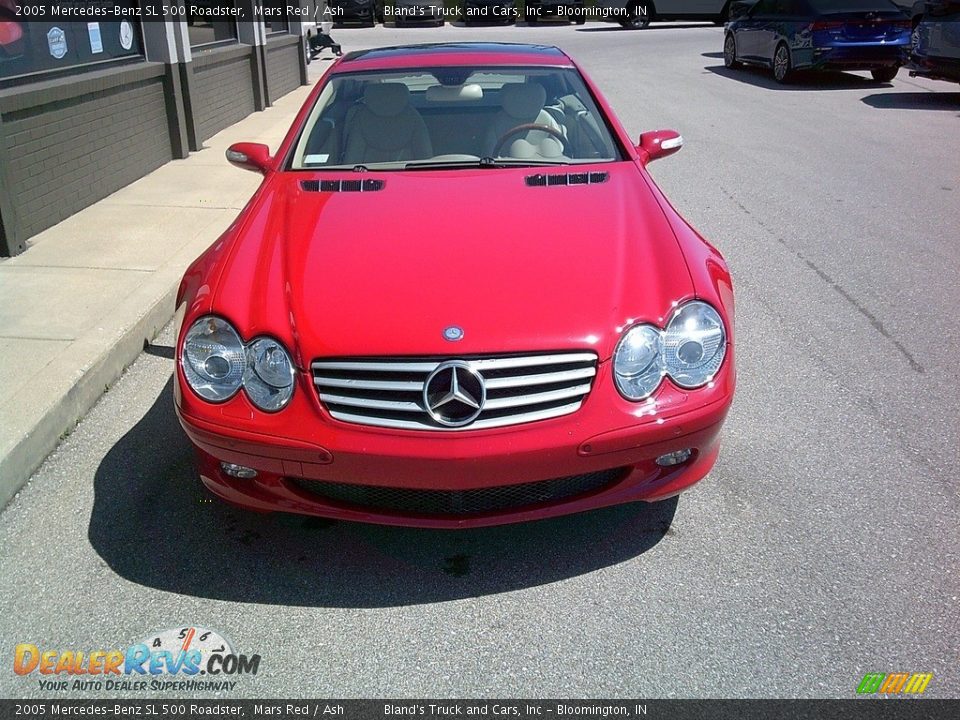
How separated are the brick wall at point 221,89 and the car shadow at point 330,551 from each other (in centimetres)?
746

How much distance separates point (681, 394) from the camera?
117 inches

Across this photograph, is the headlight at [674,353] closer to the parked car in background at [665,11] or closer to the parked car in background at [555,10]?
the parked car in background at [665,11]

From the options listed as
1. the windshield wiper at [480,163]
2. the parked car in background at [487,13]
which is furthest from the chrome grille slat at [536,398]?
the parked car in background at [487,13]

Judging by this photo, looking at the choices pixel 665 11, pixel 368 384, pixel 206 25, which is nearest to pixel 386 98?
pixel 368 384

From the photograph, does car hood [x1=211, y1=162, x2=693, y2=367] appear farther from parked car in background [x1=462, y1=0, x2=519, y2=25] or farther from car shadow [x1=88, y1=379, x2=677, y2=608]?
parked car in background [x1=462, y1=0, x2=519, y2=25]

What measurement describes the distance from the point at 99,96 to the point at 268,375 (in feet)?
19.8

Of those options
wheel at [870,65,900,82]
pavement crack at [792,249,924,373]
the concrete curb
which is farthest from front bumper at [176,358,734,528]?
wheel at [870,65,900,82]

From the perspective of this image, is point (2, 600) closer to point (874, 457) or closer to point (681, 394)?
point (681, 394)

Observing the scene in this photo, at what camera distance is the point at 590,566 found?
125 inches

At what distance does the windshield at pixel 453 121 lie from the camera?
4402 millimetres

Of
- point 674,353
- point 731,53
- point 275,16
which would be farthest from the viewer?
point 731,53

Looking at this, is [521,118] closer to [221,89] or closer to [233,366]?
[233,366]

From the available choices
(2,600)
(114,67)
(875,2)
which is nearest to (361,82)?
(2,600)

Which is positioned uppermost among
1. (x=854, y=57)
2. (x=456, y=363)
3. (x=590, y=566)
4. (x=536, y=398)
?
(x=456, y=363)
